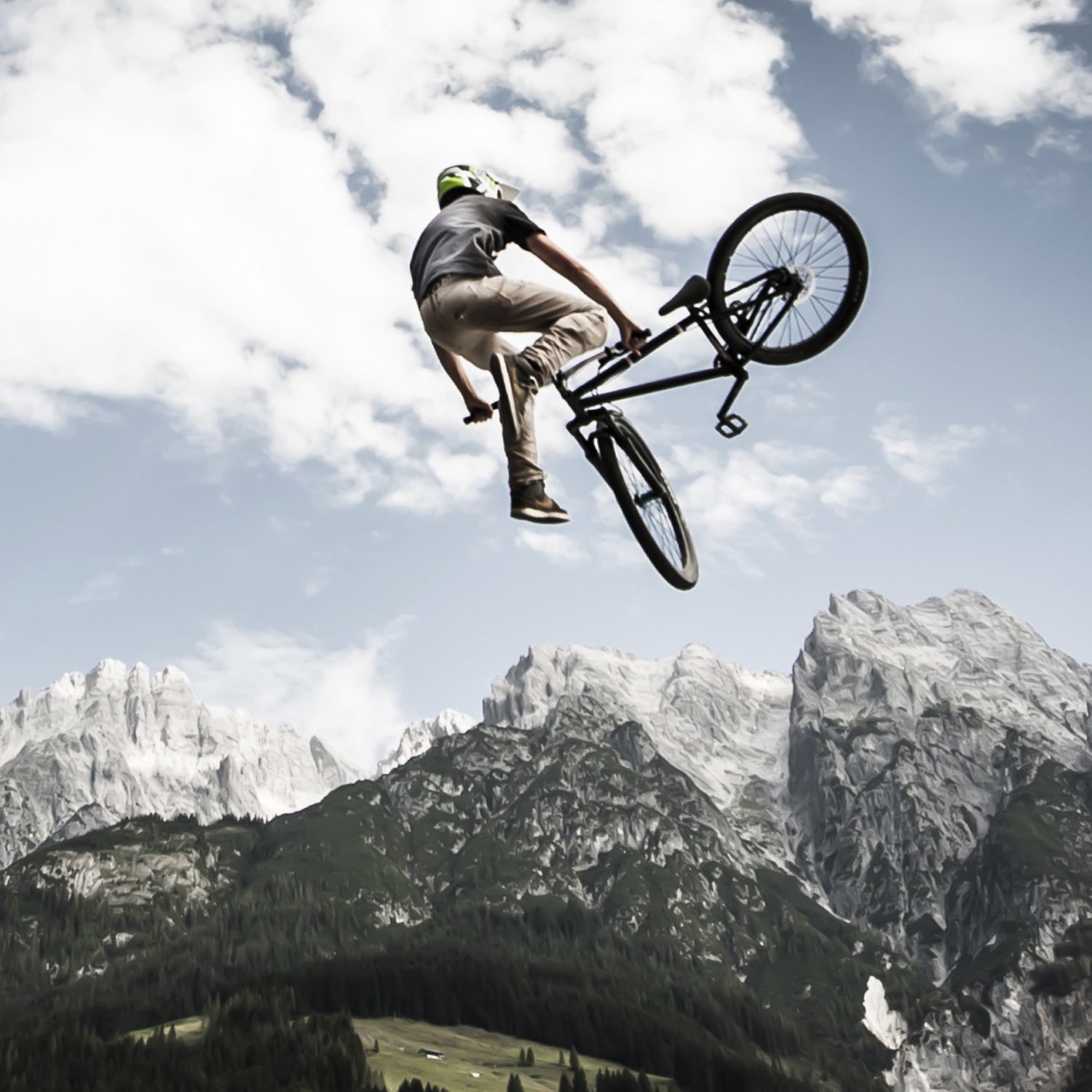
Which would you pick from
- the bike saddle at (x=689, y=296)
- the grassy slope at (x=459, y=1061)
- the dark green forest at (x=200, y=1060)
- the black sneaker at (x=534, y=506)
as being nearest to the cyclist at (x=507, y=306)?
the black sneaker at (x=534, y=506)

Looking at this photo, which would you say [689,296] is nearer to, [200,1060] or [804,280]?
[804,280]

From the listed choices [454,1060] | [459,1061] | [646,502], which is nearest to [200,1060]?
[454,1060]

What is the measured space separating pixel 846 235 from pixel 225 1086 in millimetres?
158463

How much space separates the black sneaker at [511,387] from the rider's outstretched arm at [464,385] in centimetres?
163

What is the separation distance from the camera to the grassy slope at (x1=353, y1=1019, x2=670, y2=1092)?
550 ft

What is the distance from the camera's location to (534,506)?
10.2 m

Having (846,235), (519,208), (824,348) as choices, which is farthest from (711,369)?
(519,208)

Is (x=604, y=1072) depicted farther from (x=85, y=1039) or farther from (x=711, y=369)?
(x=711, y=369)

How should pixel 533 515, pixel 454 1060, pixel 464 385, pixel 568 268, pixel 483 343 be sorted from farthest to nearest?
pixel 454 1060, pixel 464 385, pixel 483 343, pixel 533 515, pixel 568 268

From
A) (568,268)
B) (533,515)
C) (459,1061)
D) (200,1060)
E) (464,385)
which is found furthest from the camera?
(459,1061)

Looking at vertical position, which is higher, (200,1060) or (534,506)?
(534,506)

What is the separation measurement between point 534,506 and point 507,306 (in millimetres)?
1946

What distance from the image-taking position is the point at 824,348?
11.9 m

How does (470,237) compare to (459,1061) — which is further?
(459,1061)
